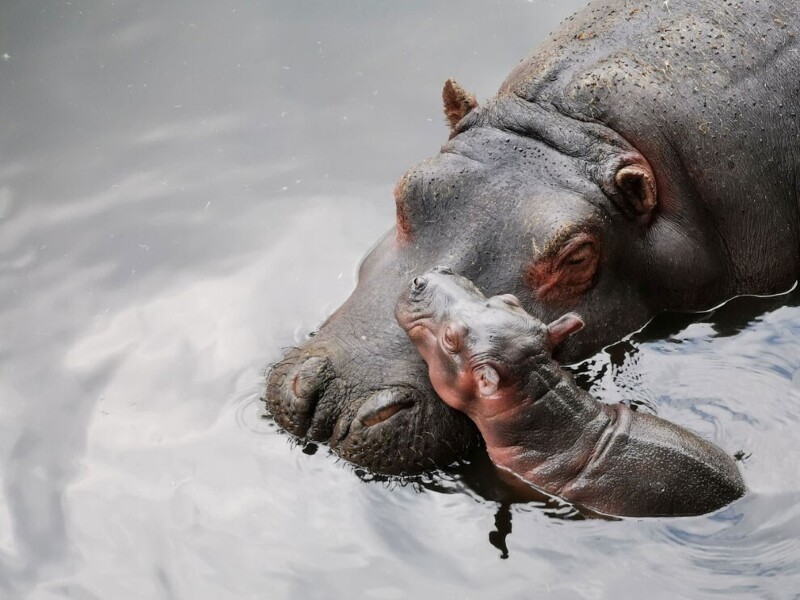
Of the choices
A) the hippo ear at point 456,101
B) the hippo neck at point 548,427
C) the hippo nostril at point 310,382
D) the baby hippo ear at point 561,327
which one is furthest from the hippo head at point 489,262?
the baby hippo ear at point 561,327

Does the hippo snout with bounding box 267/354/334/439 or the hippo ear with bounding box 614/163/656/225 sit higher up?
the hippo ear with bounding box 614/163/656/225

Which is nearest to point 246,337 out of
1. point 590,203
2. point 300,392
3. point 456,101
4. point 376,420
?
point 300,392

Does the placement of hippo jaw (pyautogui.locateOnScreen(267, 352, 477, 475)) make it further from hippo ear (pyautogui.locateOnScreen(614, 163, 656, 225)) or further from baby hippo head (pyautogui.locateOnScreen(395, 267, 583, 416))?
hippo ear (pyautogui.locateOnScreen(614, 163, 656, 225))

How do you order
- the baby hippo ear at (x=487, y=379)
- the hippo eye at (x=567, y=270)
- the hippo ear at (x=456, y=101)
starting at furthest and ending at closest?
the hippo ear at (x=456, y=101)
the hippo eye at (x=567, y=270)
the baby hippo ear at (x=487, y=379)

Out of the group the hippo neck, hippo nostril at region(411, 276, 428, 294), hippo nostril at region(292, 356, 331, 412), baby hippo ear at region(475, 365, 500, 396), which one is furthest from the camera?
hippo nostril at region(292, 356, 331, 412)

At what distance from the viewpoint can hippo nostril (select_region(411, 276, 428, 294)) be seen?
20.7 ft

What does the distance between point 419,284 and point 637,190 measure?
1322 millimetres

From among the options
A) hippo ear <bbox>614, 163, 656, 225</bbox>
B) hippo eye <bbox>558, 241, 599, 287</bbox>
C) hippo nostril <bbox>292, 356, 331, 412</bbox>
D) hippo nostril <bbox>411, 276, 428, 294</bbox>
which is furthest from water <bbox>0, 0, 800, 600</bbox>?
hippo nostril <bbox>411, 276, 428, 294</bbox>

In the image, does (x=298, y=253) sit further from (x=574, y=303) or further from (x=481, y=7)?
(x=481, y=7)

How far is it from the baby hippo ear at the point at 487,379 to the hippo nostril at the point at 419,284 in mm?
534

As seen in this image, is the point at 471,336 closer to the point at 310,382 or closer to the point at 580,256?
the point at 310,382

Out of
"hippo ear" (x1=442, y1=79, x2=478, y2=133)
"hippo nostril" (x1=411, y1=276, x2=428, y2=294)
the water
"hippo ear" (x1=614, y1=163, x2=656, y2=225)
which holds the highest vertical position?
"hippo ear" (x1=442, y1=79, x2=478, y2=133)

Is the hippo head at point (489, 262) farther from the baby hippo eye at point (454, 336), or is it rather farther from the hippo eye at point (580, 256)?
the baby hippo eye at point (454, 336)

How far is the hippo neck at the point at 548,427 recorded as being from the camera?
620 cm
